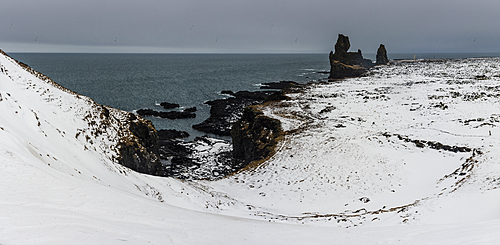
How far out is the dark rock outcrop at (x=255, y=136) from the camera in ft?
71.7

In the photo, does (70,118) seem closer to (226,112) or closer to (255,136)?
(255,136)

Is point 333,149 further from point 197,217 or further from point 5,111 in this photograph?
point 5,111

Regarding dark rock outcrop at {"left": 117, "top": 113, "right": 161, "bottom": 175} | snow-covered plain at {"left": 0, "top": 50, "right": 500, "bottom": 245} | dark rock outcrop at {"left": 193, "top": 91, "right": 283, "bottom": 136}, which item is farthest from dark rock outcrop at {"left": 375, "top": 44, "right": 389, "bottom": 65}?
dark rock outcrop at {"left": 117, "top": 113, "right": 161, "bottom": 175}

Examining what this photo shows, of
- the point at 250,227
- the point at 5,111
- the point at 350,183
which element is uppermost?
the point at 5,111

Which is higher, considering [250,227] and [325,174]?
[250,227]

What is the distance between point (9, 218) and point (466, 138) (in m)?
22.7

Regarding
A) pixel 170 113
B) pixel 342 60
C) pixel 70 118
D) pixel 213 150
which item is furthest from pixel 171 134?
pixel 342 60

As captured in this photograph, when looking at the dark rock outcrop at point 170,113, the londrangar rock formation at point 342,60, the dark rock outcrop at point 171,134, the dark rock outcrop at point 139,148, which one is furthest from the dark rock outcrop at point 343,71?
the dark rock outcrop at point 139,148

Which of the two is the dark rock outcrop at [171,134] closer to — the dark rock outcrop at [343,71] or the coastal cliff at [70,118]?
the coastal cliff at [70,118]

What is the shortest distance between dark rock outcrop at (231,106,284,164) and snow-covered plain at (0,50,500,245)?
124 centimetres

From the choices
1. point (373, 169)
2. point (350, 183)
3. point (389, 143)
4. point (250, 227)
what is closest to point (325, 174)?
point (350, 183)

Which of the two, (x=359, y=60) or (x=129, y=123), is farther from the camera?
(x=359, y=60)

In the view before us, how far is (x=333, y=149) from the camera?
1889 centimetres

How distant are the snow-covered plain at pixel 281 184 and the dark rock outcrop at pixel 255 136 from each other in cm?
124
